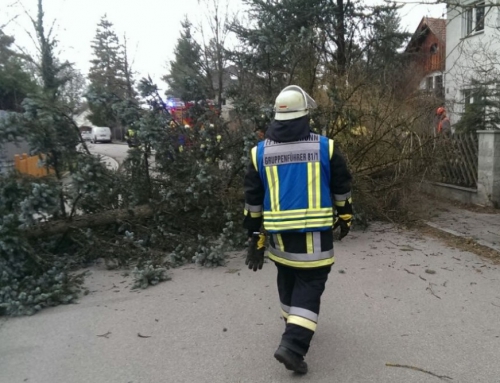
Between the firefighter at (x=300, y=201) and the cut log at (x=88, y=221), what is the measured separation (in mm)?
3212

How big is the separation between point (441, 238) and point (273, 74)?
11.8ft

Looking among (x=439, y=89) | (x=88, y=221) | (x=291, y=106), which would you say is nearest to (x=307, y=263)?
(x=291, y=106)

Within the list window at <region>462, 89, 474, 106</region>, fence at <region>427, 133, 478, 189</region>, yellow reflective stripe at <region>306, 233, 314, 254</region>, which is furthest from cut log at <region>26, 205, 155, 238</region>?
window at <region>462, 89, 474, 106</region>

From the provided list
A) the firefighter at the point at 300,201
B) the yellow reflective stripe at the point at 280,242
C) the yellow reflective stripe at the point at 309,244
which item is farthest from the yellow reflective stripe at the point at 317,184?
the yellow reflective stripe at the point at 280,242

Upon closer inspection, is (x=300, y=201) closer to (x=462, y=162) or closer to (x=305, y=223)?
(x=305, y=223)

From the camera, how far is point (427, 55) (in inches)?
870

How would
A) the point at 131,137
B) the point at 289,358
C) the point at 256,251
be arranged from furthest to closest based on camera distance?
the point at 131,137
the point at 256,251
the point at 289,358

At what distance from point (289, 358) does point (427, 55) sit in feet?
73.2

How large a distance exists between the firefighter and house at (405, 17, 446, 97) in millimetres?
14733

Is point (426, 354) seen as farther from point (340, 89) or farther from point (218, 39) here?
point (218, 39)

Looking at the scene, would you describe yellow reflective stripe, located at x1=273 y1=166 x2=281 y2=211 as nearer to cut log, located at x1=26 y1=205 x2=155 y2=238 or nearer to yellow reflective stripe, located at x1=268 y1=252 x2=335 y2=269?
yellow reflective stripe, located at x1=268 y1=252 x2=335 y2=269

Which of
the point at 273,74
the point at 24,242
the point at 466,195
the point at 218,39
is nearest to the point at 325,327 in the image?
the point at 24,242

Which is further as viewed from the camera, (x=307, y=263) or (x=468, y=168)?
(x=468, y=168)

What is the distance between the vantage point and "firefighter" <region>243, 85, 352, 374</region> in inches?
117
